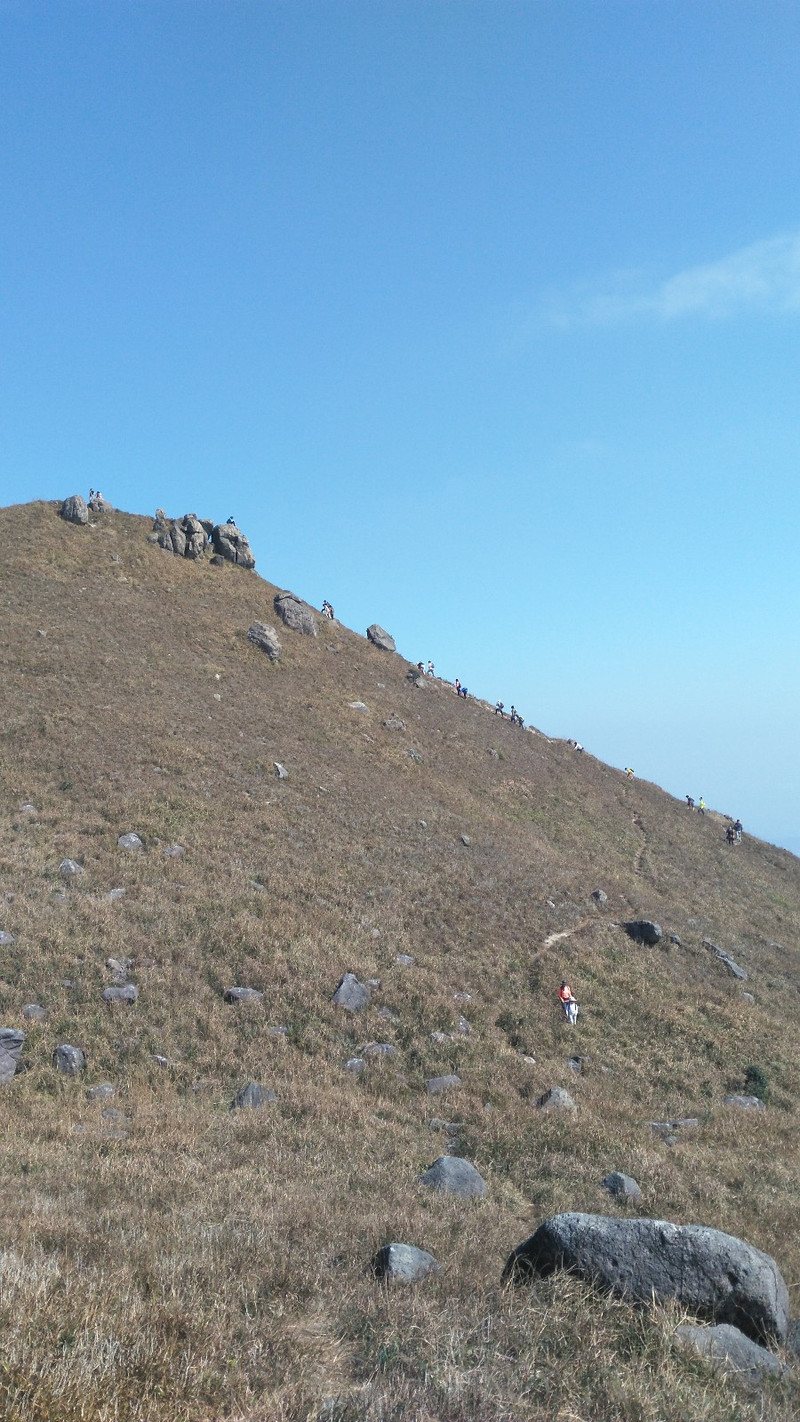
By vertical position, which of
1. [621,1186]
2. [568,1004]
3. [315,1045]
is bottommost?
[315,1045]

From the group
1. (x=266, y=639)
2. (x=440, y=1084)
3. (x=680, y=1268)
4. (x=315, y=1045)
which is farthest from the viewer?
(x=266, y=639)

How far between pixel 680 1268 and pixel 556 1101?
1010 cm

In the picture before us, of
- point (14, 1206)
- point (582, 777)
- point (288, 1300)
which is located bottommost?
point (14, 1206)

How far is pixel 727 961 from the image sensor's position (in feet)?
107

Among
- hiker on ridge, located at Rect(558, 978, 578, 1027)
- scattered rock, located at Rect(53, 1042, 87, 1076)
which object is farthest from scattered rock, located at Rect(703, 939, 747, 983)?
scattered rock, located at Rect(53, 1042, 87, 1076)

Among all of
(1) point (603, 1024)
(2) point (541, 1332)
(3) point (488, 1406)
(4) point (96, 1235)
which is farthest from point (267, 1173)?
(1) point (603, 1024)

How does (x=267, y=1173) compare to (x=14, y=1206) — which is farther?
(x=267, y=1173)

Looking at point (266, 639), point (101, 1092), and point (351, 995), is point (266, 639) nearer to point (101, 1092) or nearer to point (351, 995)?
point (351, 995)

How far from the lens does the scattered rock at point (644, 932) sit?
3147 centimetres

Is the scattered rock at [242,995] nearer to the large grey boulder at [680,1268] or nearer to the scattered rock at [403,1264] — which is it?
the scattered rock at [403,1264]

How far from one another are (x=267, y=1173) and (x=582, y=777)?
54731mm

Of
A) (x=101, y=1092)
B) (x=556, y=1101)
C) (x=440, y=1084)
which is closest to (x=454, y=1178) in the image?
(x=440, y=1084)

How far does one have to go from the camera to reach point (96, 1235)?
7961 millimetres

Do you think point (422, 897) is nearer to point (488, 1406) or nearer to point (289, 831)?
point (289, 831)
